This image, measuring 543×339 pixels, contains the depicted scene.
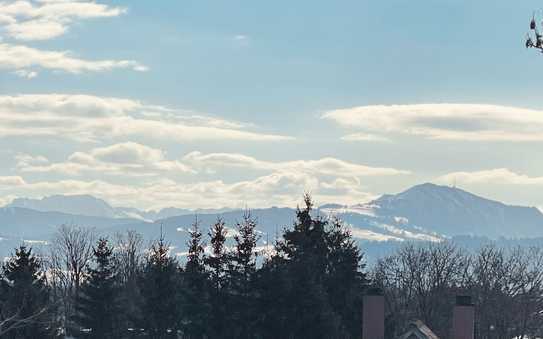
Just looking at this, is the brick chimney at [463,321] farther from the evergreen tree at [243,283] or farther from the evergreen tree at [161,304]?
the evergreen tree at [161,304]

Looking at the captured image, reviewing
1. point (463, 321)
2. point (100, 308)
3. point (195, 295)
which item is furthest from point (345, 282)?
point (463, 321)

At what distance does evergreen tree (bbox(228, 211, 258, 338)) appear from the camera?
67.7m

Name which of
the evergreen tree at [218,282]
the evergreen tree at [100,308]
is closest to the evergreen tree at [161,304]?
the evergreen tree at [218,282]

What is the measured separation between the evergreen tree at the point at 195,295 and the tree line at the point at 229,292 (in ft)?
0.23

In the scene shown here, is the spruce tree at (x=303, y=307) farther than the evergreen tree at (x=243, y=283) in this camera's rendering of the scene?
No

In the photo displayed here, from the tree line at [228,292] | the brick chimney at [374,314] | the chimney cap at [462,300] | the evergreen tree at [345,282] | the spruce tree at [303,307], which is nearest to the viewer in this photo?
the brick chimney at [374,314]

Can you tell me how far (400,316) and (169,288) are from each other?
3696 centimetres

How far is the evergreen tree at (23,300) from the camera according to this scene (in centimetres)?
6066

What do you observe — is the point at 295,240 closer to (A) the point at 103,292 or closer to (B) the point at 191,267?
(B) the point at 191,267

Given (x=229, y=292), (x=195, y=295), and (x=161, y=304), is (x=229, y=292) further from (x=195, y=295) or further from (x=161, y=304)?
(x=161, y=304)

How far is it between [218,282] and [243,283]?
2.87 metres

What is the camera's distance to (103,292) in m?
80.1

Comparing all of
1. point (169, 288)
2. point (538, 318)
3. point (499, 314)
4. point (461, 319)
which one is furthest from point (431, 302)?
point (461, 319)

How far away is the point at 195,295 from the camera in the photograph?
71.1 meters
